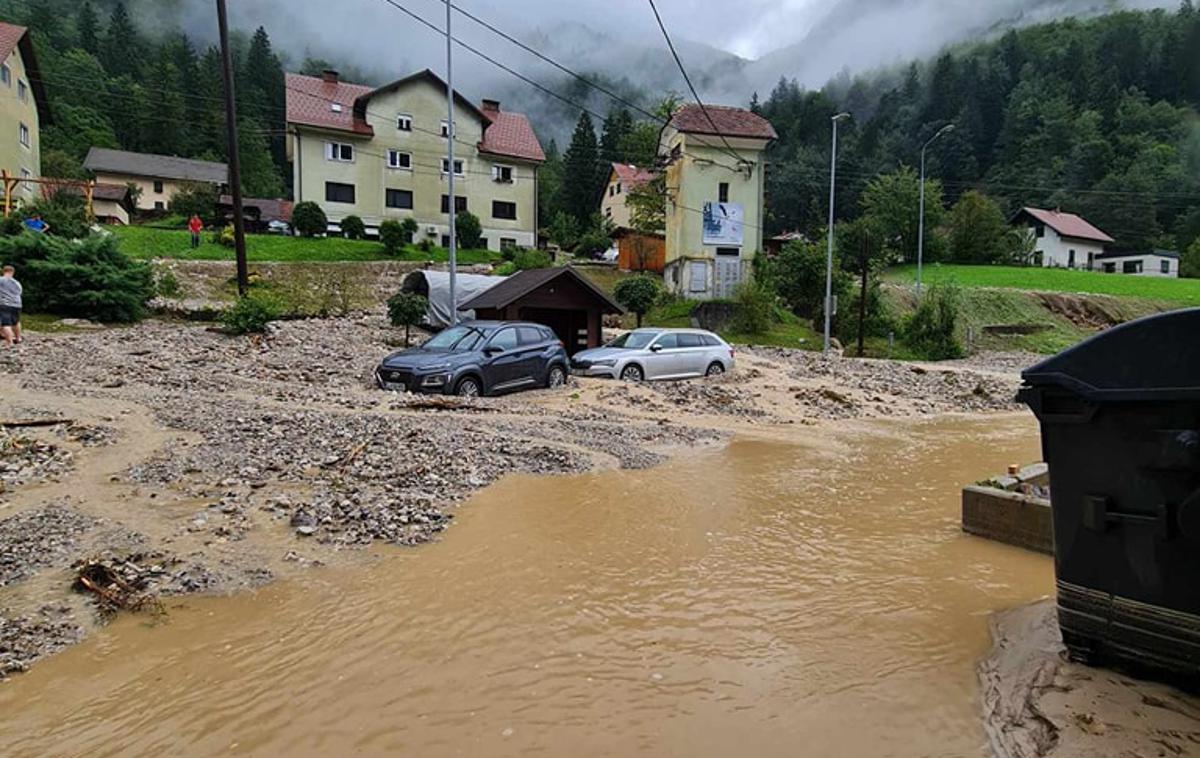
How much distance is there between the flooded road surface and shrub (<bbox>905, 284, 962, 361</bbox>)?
26925 millimetres

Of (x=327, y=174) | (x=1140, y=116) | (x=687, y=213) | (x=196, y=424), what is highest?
(x=1140, y=116)

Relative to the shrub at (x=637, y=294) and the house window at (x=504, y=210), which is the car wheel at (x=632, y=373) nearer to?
the shrub at (x=637, y=294)

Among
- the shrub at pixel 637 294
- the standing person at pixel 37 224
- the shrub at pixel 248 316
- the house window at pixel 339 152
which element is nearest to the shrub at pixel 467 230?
the house window at pixel 339 152

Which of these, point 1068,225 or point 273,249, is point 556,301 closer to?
point 273,249

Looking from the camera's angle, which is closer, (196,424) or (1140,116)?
(196,424)

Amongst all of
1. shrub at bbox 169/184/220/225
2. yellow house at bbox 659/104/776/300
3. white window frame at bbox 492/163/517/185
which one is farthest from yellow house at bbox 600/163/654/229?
shrub at bbox 169/184/220/225

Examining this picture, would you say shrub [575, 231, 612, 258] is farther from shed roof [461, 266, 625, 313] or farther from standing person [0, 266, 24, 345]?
standing person [0, 266, 24, 345]

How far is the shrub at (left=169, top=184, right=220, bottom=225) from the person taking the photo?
43.4 meters

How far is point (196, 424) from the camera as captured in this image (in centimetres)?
945

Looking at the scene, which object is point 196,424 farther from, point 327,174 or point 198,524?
point 327,174

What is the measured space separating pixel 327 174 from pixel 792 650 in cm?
4292

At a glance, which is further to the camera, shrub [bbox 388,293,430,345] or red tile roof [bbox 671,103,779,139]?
red tile roof [bbox 671,103,779,139]

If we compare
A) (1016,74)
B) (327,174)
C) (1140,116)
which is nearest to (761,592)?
(327,174)

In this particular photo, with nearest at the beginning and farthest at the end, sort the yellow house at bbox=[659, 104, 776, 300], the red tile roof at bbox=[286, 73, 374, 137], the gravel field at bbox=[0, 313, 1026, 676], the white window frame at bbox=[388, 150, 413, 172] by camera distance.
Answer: the gravel field at bbox=[0, 313, 1026, 676], the yellow house at bbox=[659, 104, 776, 300], the red tile roof at bbox=[286, 73, 374, 137], the white window frame at bbox=[388, 150, 413, 172]
